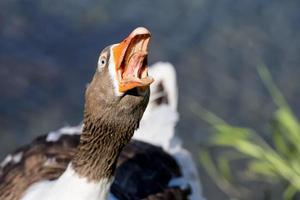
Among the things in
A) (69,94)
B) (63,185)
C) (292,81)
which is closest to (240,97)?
(292,81)

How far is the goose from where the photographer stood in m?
2.25

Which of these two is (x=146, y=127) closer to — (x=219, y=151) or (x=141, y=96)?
(x=219, y=151)

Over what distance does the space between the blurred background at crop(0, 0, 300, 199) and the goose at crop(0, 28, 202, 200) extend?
3.06 feet

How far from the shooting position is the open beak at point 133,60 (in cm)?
218

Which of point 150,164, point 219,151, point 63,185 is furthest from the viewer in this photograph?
point 219,151

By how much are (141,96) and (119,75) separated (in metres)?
0.07

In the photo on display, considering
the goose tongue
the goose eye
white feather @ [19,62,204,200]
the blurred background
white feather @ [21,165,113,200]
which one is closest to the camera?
the goose tongue

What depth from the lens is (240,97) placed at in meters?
4.58

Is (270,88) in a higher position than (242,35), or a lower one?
lower

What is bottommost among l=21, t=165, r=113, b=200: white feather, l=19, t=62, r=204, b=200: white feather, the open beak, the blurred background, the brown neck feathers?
l=21, t=165, r=113, b=200: white feather

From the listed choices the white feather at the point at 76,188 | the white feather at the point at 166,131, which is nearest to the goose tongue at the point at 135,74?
the white feather at the point at 76,188

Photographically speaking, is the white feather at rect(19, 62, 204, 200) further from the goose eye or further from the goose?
the goose eye

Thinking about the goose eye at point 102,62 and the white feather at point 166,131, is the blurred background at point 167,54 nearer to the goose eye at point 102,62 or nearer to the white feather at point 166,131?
the white feather at point 166,131

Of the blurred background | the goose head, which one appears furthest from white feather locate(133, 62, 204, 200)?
the goose head
